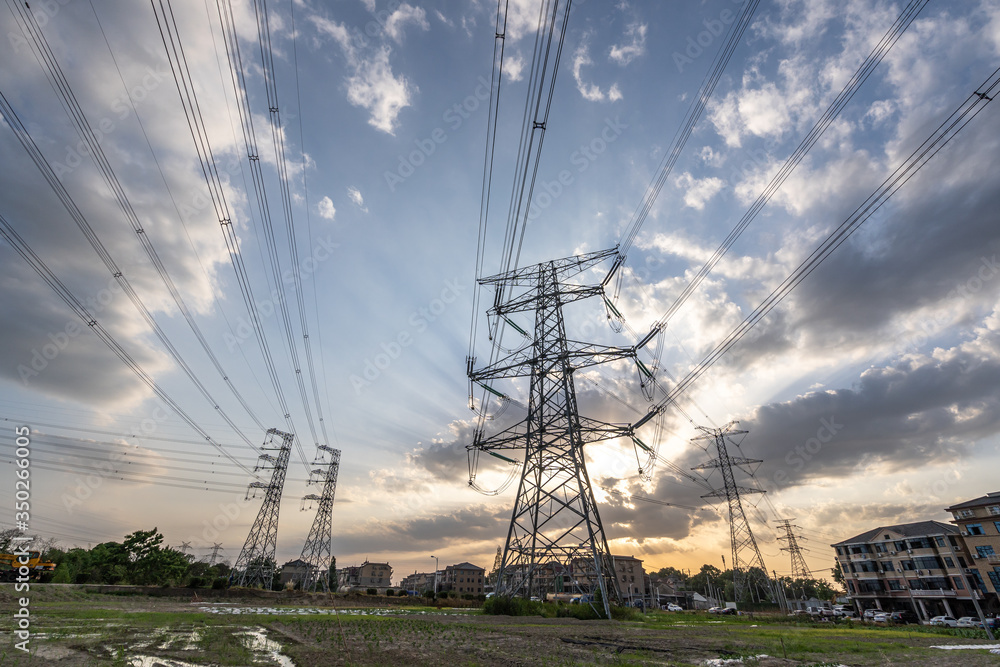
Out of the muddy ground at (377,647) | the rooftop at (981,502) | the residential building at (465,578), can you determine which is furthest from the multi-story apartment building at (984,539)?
the residential building at (465,578)

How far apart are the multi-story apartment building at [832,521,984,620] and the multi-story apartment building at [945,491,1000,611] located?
127 cm

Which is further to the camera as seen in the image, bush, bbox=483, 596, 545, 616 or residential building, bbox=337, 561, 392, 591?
residential building, bbox=337, 561, 392, 591

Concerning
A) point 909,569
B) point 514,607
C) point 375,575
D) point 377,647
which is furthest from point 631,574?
point 377,647

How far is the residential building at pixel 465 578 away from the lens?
137 metres

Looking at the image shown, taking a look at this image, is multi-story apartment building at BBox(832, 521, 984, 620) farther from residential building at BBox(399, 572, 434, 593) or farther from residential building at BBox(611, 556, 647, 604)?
residential building at BBox(399, 572, 434, 593)

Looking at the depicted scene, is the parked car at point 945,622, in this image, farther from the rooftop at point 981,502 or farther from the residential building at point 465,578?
the residential building at point 465,578

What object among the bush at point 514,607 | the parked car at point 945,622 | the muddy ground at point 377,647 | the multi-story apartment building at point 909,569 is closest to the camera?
the muddy ground at point 377,647

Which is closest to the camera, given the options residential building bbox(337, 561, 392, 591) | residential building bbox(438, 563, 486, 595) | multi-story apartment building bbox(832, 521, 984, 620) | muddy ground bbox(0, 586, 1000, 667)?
muddy ground bbox(0, 586, 1000, 667)

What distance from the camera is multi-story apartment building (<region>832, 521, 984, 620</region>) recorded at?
59.8 metres

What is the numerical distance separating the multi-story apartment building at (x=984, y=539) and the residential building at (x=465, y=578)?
117783 mm

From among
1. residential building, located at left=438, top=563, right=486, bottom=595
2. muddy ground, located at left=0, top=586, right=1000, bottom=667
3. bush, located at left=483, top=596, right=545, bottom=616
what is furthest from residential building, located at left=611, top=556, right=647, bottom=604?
muddy ground, located at left=0, top=586, right=1000, bottom=667

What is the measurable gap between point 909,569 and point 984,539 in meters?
→ 14.0

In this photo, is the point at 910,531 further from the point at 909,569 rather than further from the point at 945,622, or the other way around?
the point at 945,622

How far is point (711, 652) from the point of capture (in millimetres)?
12977
